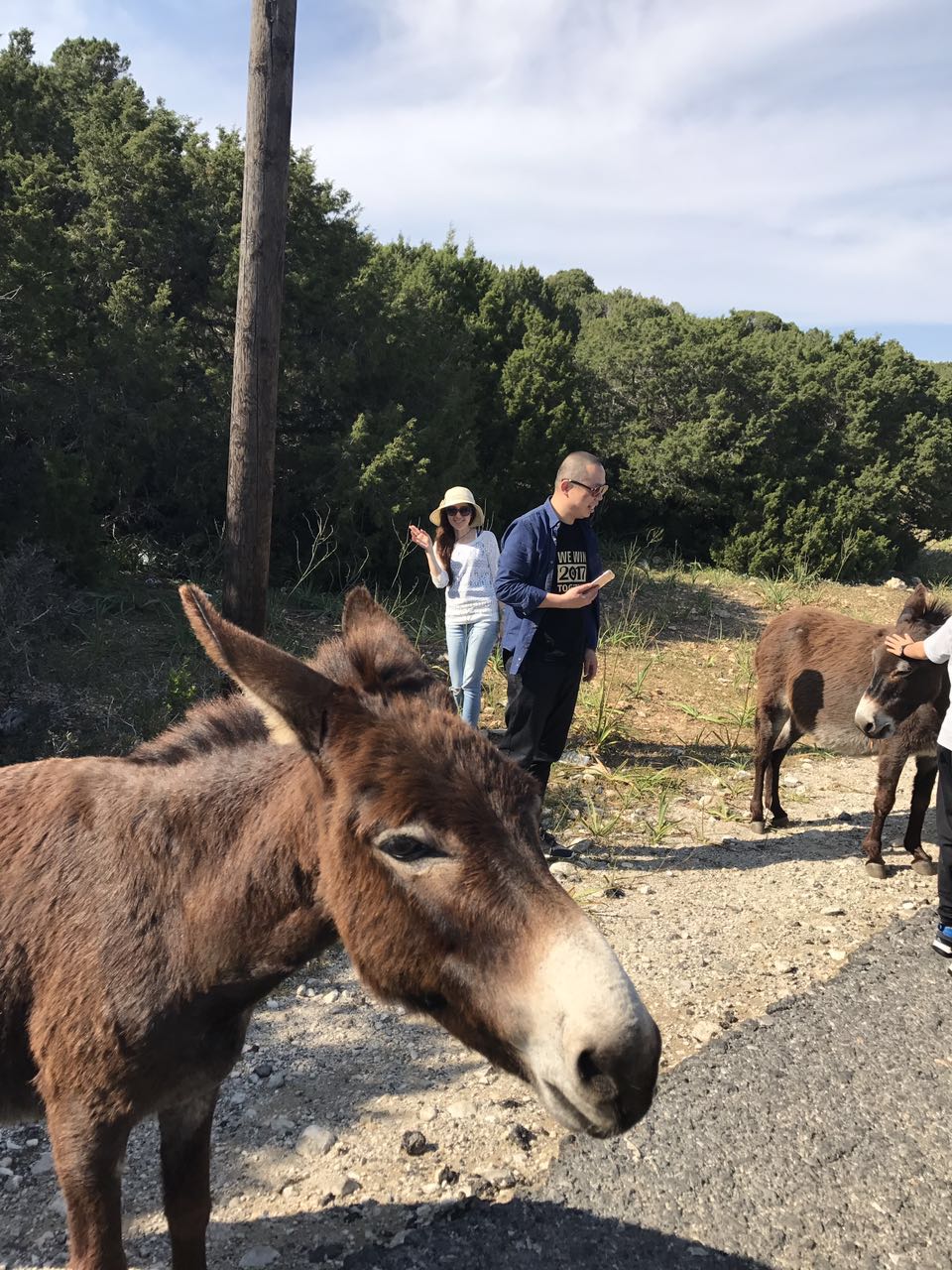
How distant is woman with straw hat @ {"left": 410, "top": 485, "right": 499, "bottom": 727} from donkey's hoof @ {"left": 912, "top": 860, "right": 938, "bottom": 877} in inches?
122

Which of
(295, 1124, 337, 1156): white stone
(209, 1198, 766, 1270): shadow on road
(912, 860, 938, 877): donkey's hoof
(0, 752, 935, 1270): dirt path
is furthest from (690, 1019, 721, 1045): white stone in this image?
(912, 860, 938, 877): donkey's hoof

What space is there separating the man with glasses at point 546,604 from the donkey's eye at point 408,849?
3.11 m

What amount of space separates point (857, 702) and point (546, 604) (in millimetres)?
3022

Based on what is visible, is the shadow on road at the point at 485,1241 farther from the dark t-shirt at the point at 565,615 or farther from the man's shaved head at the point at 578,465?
the man's shaved head at the point at 578,465

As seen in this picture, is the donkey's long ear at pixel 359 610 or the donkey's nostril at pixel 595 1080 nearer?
the donkey's nostril at pixel 595 1080

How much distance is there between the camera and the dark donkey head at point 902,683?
222 inches

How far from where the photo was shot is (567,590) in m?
4.95

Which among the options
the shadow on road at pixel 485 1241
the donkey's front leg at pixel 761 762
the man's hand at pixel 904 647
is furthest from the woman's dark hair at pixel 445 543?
the shadow on road at pixel 485 1241

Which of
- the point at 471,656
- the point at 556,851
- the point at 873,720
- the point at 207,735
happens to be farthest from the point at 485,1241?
the point at 873,720

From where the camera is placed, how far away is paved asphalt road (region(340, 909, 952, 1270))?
8.18 ft

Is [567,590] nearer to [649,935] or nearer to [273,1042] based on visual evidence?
[649,935]

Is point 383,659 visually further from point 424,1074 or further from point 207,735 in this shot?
point 424,1074

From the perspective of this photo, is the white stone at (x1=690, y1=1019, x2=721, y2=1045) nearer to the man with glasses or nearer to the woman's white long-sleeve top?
the man with glasses

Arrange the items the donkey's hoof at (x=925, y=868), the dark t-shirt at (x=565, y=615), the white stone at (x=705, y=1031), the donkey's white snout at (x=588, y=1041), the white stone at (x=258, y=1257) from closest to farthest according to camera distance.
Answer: the donkey's white snout at (x=588, y=1041)
the white stone at (x=258, y=1257)
the white stone at (x=705, y=1031)
the dark t-shirt at (x=565, y=615)
the donkey's hoof at (x=925, y=868)
